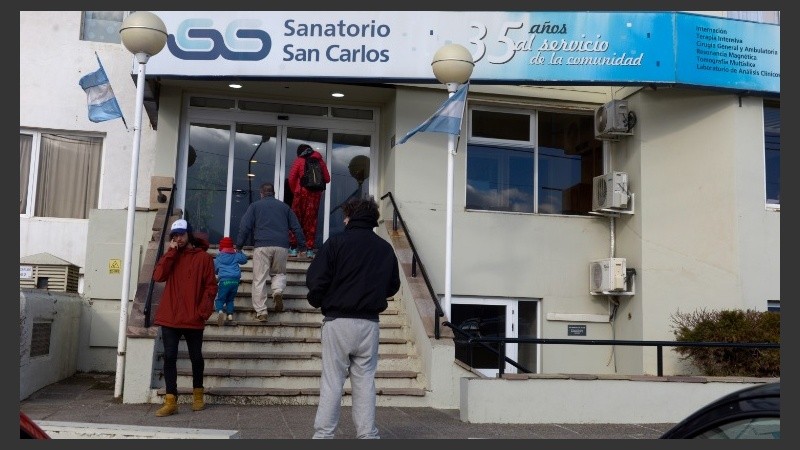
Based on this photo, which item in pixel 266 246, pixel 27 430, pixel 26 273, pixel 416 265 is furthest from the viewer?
pixel 26 273

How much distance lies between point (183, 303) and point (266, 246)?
247 cm

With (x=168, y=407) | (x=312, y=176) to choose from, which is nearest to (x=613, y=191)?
(x=312, y=176)

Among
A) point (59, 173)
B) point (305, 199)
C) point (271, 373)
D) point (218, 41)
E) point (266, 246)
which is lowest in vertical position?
point (271, 373)

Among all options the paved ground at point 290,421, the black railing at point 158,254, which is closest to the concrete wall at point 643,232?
the black railing at point 158,254

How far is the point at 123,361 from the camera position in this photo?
9.01 meters

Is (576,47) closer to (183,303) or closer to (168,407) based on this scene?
(183,303)

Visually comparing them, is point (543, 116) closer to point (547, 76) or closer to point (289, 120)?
point (547, 76)

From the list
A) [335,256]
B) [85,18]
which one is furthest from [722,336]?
[85,18]

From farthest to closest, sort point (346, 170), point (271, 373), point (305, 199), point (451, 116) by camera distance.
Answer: point (346, 170) → point (305, 199) → point (451, 116) → point (271, 373)

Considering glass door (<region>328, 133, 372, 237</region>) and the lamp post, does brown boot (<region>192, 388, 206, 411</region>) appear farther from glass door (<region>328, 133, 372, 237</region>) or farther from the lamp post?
glass door (<region>328, 133, 372, 237</region>)

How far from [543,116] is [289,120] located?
13.4ft

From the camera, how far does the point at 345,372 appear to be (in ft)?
21.3

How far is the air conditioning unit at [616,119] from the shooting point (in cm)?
1264

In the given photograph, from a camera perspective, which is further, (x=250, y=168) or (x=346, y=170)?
(x=346, y=170)
